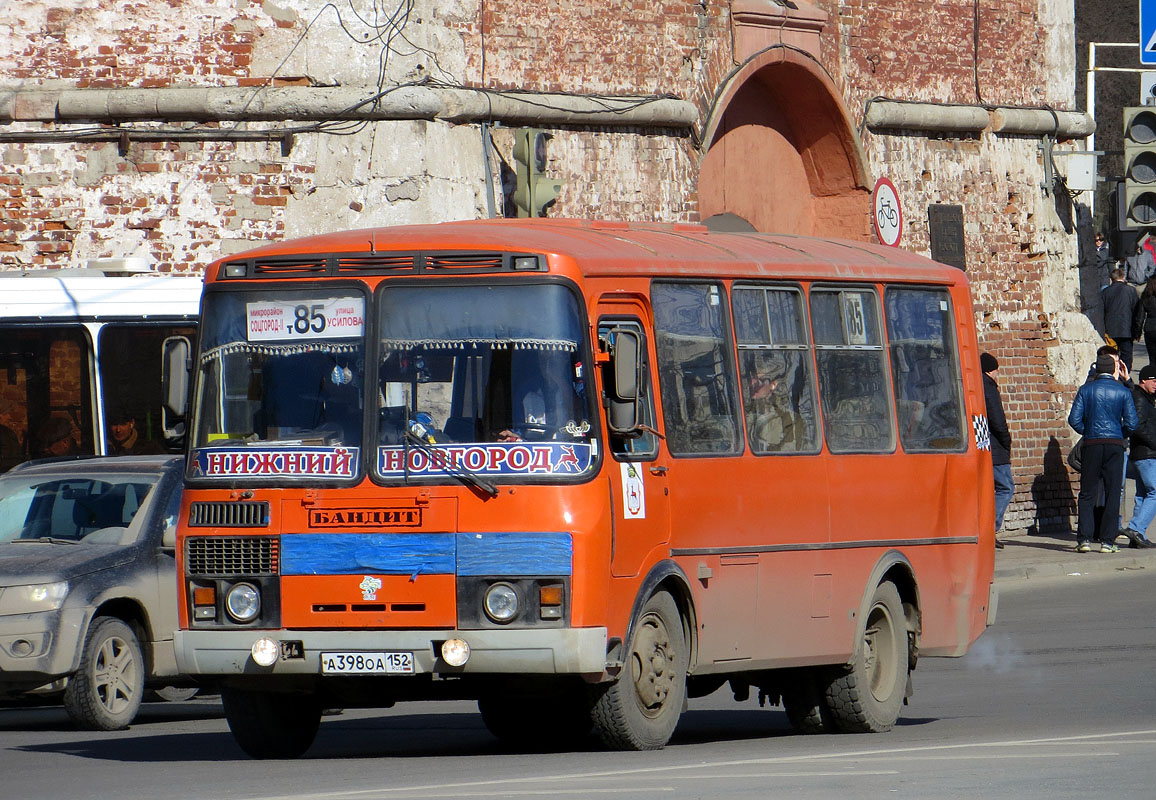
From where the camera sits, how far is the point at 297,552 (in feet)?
31.3

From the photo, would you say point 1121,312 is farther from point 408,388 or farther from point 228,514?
point 228,514

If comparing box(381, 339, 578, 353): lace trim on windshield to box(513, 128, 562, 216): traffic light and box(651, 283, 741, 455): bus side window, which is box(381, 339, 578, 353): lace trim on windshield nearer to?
box(651, 283, 741, 455): bus side window

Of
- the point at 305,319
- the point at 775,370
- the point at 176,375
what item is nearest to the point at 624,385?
the point at 305,319

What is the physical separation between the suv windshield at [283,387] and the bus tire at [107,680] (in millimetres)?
2499

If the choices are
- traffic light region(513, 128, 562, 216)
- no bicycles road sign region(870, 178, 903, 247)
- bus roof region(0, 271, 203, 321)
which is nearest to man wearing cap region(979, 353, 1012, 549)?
no bicycles road sign region(870, 178, 903, 247)

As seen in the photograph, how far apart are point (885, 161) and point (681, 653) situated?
14352 millimetres

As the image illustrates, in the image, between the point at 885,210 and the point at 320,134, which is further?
the point at 885,210

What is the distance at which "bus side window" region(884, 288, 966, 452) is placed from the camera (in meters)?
12.0

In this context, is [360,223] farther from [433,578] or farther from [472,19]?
[433,578]

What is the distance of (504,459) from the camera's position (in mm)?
9375

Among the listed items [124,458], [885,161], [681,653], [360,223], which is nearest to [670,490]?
[681,653]

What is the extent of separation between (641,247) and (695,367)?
2.15 ft

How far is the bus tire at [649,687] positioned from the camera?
9570 millimetres

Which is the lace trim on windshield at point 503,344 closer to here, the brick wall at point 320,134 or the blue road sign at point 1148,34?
the brick wall at point 320,134
